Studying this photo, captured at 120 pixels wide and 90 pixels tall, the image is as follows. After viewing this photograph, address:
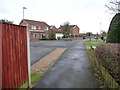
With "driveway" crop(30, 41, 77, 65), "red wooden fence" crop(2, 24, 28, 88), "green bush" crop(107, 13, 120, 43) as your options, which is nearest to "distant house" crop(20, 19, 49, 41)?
"driveway" crop(30, 41, 77, 65)

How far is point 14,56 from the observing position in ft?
26.4

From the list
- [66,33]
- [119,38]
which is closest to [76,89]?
[119,38]

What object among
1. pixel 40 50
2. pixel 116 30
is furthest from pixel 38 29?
pixel 116 30

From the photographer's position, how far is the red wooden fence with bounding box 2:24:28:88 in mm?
7270

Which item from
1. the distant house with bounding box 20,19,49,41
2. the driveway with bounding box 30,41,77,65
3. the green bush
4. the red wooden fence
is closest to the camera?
the red wooden fence

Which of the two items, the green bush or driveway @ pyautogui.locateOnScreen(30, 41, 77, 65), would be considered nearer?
the green bush

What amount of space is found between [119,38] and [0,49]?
12095 mm

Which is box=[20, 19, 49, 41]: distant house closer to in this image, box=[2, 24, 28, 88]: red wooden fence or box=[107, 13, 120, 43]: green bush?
box=[107, 13, 120, 43]: green bush

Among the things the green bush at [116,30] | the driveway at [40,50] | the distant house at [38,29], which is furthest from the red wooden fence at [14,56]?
the distant house at [38,29]

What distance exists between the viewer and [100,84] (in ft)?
29.8

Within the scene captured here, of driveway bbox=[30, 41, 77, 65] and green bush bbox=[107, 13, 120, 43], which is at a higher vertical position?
green bush bbox=[107, 13, 120, 43]

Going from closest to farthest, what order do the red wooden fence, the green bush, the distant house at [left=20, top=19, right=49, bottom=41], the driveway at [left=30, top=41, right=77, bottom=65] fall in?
the red wooden fence → the green bush → the driveway at [left=30, top=41, right=77, bottom=65] → the distant house at [left=20, top=19, right=49, bottom=41]

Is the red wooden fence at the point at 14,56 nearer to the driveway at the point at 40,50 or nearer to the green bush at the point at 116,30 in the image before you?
the driveway at the point at 40,50

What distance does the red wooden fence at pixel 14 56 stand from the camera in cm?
727
